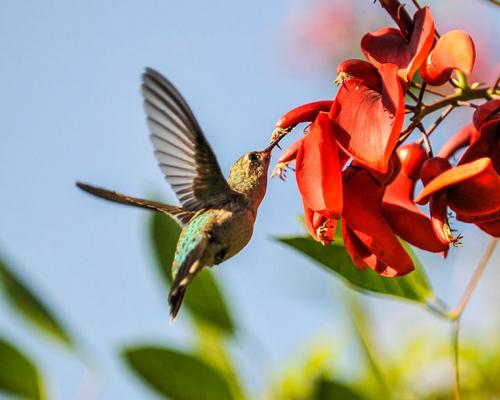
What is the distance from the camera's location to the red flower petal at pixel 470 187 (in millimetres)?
1101

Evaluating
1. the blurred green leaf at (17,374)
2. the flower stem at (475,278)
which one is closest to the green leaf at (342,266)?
the flower stem at (475,278)

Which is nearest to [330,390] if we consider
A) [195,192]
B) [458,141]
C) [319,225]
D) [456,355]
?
[456,355]

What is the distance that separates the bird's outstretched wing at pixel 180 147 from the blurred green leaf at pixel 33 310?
1.01 ft

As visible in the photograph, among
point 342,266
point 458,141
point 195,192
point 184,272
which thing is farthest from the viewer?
point 195,192

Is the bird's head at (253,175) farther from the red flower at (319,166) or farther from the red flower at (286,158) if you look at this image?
the red flower at (319,166)

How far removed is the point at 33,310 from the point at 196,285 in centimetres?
28

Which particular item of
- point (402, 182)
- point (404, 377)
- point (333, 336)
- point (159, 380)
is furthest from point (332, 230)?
point (333, 336)

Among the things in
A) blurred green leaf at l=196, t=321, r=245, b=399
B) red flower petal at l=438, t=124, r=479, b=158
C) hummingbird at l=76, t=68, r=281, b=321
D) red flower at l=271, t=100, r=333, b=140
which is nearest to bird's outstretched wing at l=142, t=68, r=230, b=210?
hummingbird at l=76, t=68, r=281, b=321

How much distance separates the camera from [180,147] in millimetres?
1624

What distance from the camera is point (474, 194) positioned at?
1.12 m

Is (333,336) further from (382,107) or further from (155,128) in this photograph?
(382,107)

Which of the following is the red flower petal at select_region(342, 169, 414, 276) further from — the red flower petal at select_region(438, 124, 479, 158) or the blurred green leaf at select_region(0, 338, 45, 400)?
the blurred green leaf at select_region(0, 338, 45, 400)

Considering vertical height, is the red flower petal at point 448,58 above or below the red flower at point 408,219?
above

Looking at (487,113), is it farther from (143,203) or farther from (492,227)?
(143,203)
